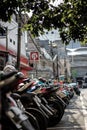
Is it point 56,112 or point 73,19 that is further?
point 73,19

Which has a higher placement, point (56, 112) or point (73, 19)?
point (73, 19)

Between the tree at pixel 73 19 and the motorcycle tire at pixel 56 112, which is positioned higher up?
the tree at pixel 73 19

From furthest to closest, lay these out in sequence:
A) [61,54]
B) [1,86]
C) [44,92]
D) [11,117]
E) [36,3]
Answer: [61,54]
[36,3]
[44,92]
[11,117]
[1,86]

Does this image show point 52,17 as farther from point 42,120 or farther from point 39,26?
point 42,120

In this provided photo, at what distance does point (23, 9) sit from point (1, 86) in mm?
11491

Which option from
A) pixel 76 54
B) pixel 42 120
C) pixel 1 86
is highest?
pixel 1 86

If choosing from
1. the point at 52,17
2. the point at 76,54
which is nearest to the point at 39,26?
the point at 52,17

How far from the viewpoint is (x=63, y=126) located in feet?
41.4

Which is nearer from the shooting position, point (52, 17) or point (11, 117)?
point (11, 117)

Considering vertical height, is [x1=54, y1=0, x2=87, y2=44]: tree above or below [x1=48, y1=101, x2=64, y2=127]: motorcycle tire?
above

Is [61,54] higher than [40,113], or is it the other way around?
[40,113]

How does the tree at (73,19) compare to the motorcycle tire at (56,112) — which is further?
the tree at (73,19)

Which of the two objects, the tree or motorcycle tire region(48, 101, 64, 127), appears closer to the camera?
motorcycle tire region(48, 101, 64, 127)

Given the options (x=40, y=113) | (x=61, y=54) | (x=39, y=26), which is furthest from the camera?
(x=61, y=54)
